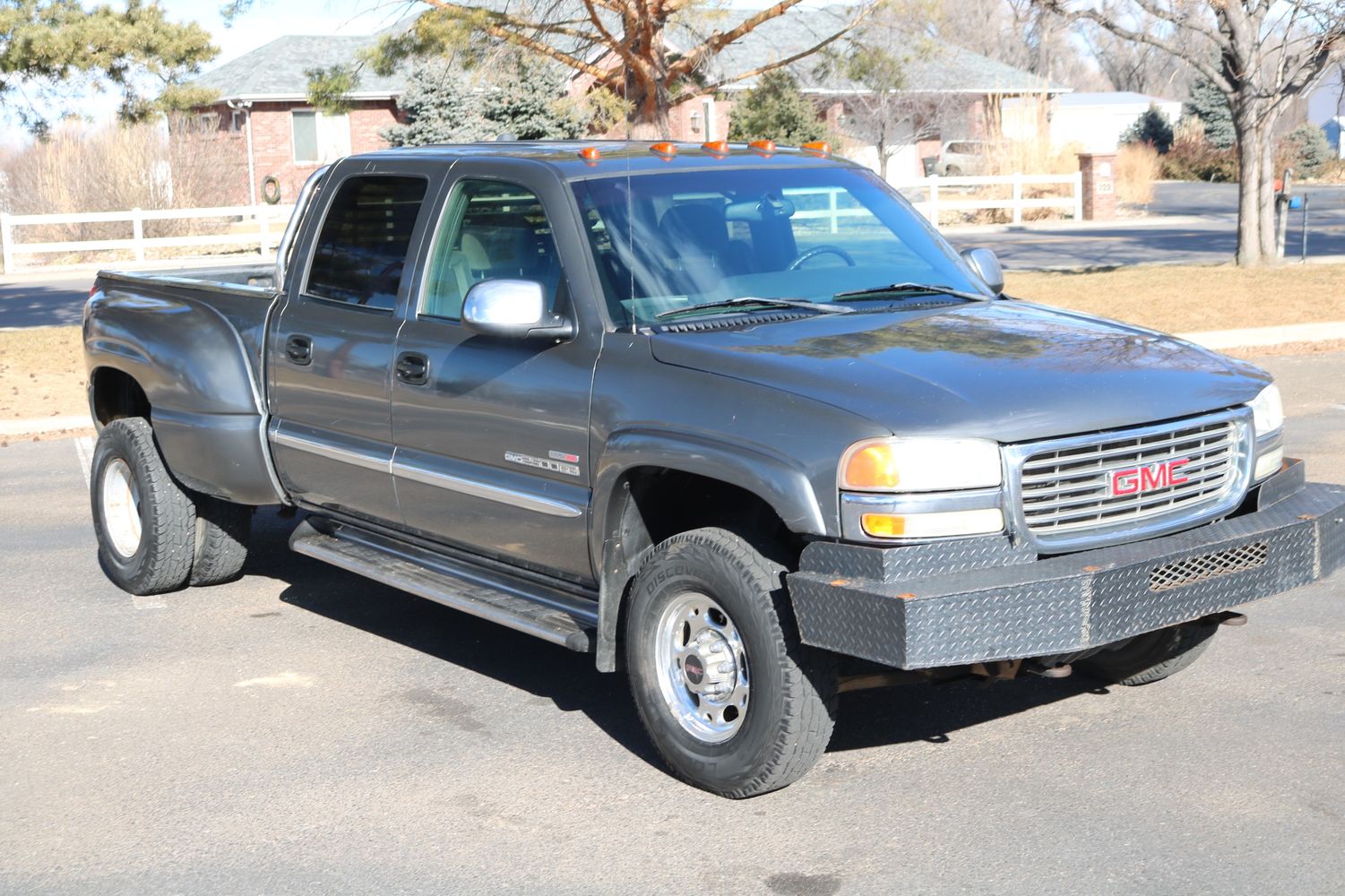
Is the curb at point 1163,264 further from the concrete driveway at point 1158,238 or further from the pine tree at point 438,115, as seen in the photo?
the pine tree at point 438,115

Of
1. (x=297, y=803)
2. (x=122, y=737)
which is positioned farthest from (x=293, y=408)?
(x=297, y=803)

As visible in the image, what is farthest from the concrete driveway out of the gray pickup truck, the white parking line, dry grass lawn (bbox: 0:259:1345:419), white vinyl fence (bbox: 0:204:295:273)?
the gray pickup truck

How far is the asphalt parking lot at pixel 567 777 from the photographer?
4.34 m

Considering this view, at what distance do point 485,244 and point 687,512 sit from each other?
1365 millimetres

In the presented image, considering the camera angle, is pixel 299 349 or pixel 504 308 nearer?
pixel 504 308

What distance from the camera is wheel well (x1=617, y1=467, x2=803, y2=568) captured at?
16.1 ft

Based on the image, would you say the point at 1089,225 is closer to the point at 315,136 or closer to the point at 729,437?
the point at 315,136

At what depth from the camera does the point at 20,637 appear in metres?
6.86

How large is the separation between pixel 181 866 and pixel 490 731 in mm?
1341

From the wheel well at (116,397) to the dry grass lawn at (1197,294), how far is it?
36.0ft

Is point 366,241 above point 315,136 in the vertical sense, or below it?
below

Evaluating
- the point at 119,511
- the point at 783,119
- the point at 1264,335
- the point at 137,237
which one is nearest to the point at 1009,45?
the point at 783,119

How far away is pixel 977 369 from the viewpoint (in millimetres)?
4711

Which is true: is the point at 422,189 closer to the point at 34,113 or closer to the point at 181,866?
the point at 181,866
